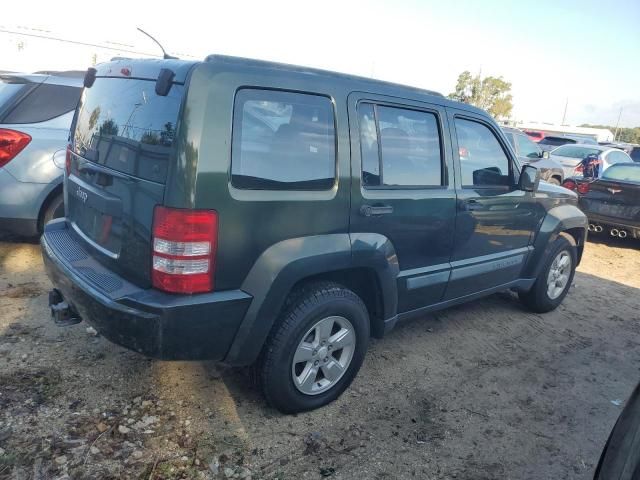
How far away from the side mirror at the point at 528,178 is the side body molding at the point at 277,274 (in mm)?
1904

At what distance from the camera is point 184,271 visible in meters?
2.26

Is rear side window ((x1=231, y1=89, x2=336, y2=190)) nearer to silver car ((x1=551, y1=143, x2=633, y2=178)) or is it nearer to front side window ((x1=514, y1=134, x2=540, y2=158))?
front side window ((x1=514, y1=134, x2=540, y2=158))

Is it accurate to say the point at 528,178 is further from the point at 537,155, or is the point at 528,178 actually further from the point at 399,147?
the point at 537,155

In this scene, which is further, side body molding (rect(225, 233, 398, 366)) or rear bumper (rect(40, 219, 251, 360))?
side body molding (rect(225, 233, 398, 366))

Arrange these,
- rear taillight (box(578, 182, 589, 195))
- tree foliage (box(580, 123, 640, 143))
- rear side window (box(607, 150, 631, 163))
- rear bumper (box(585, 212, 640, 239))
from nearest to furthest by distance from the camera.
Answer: rear bumper (box(585, 212, 640, 239)) < rear taillight (box(578, 182, 589, 195)) < rear side window (box(607, 150, 631, 163)) < tree foliage (box(580, 123, 640, 143))

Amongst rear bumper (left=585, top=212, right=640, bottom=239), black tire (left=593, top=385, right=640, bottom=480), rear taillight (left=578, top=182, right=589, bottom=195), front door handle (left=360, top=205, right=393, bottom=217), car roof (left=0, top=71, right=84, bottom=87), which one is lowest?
black tire (left=593, top=385, right=640, bottom=480)

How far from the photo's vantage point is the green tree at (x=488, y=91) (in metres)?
39.0

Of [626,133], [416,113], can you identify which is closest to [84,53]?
[416,113]

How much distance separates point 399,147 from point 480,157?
3.23 ft

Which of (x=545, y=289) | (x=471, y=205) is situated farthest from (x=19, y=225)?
(x=545, y=289)

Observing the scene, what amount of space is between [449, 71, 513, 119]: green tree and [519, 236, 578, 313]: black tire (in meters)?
36.6

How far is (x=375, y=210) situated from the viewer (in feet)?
9.44

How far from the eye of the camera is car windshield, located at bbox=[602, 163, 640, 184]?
7858 mm

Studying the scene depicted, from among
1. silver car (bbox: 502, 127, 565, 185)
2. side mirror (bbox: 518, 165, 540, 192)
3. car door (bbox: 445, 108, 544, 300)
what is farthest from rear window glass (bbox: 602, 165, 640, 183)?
side mirror (bbox: 518, 165, 540, 192)
